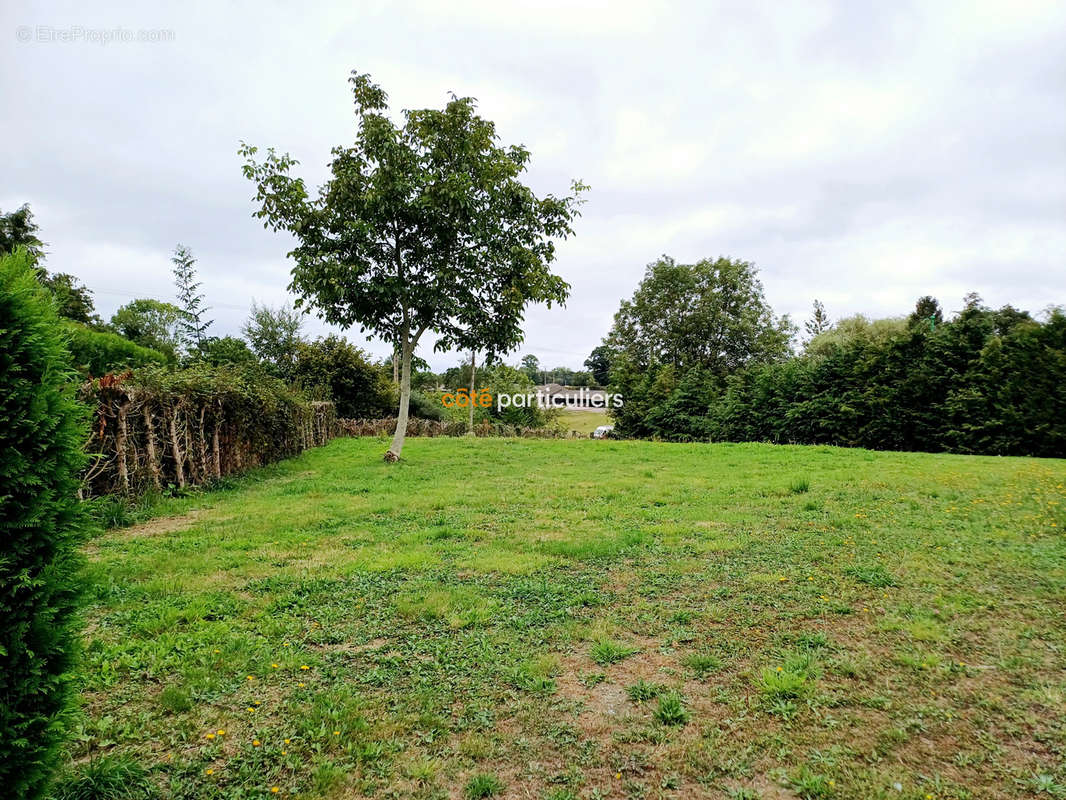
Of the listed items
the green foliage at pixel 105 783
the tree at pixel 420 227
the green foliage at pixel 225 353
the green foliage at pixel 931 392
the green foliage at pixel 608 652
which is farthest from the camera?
the green foliage at pixel 225 353

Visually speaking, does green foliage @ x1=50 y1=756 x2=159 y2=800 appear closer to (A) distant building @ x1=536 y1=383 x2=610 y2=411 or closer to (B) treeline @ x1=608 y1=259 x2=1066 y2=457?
(B) treeline @ x1=608 y1=259 x2=1066 y2=457

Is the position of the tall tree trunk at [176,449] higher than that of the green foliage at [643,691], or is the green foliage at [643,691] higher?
the tall tree trunk at [176,449]

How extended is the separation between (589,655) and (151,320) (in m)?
53.5

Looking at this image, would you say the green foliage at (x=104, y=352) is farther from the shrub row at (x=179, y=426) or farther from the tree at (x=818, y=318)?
the tree at (x=818, y=318)

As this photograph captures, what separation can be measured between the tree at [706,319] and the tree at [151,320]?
31.1 meters

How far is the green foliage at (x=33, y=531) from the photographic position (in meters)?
1.67

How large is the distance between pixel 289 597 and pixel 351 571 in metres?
0.68

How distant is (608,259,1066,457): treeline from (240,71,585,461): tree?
11.8m

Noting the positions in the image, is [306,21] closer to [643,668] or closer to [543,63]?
[543,63]

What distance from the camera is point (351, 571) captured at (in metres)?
4.73

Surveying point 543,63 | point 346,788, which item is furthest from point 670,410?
point 346,788

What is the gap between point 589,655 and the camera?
323 cm

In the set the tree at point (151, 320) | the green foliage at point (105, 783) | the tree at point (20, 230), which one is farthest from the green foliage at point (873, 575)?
the tree at point (151, 320)

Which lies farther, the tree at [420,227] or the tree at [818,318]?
the tree at [818,318]
